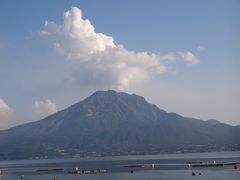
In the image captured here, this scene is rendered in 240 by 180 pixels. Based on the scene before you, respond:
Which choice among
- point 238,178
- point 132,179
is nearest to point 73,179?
point 132,179

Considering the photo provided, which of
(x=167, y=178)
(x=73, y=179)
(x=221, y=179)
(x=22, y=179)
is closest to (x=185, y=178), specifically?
(x=167, y=178)

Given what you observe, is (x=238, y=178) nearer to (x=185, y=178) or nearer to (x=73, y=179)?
(x=185, y=178)

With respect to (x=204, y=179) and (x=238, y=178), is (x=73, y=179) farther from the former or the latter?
(x=238, y=178)

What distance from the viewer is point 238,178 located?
8812cm

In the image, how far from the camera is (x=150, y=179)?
9894 centimetres

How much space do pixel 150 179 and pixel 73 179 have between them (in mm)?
22711

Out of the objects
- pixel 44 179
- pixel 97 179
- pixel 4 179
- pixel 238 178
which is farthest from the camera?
pixel 4 179

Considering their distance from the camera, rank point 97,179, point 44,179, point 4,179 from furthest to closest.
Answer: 1. point 4,179
2. point 44,179
3. point 97,179

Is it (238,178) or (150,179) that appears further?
(150,179)

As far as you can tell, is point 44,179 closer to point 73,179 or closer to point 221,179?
point 73,179

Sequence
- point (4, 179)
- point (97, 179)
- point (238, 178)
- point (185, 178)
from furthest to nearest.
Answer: point (4, 179), point (97, 179), point (185, 178), point (238, 178)

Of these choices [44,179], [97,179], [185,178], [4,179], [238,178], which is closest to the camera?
[238,178]

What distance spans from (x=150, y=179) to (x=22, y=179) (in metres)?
43.1

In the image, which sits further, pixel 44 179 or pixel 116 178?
pixel 44 179
